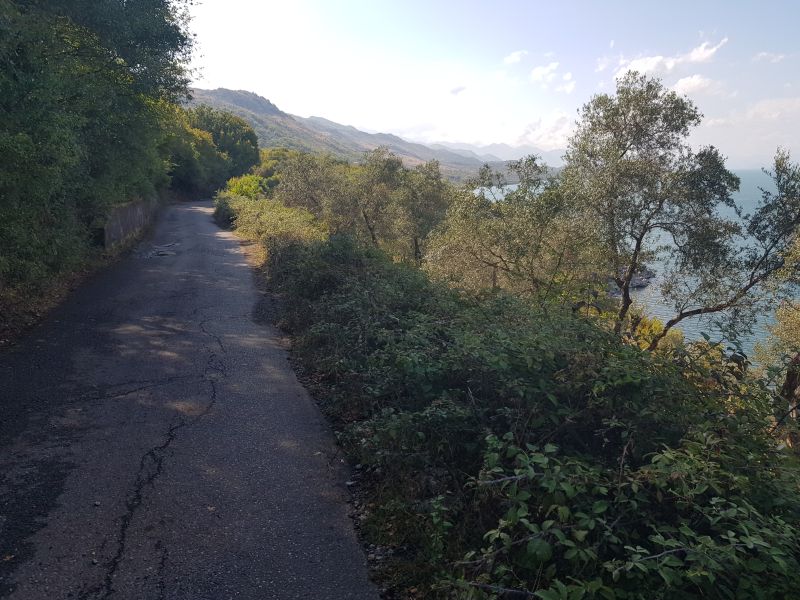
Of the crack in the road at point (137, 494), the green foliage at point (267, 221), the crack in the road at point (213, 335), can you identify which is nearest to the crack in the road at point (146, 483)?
the crack in the road at point (137, 494)

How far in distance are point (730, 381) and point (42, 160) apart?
1046 centimetres

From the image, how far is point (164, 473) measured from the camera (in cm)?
538

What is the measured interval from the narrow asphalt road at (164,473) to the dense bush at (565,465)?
1.98ft

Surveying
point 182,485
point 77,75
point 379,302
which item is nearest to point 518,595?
point 182,485

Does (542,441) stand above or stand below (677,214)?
below

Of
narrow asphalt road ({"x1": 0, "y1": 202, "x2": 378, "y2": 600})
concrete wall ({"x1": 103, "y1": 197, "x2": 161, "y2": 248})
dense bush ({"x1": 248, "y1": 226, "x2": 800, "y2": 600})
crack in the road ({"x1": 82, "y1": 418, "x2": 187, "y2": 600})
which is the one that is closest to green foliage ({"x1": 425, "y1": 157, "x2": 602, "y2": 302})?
narrow asphalt road ({"x1": 0, "y1": 202, "x2": 378, "y2": 600})

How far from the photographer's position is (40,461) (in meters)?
5.45

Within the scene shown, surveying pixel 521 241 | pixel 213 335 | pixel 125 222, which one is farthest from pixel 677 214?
pixel 125 222

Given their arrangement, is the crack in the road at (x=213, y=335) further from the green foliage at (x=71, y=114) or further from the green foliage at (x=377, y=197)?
the green foliage at (x=377, y=197)

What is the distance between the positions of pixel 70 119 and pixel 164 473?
749 cm

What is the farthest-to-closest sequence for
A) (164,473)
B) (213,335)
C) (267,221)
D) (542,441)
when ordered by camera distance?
(267,221) < (213,335) < (164,473) < (542,441)

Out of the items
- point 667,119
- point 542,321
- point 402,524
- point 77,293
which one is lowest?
point 77,293

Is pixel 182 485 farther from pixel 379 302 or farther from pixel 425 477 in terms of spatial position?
pixel 379 302

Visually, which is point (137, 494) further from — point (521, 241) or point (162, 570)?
point (521, 241)
